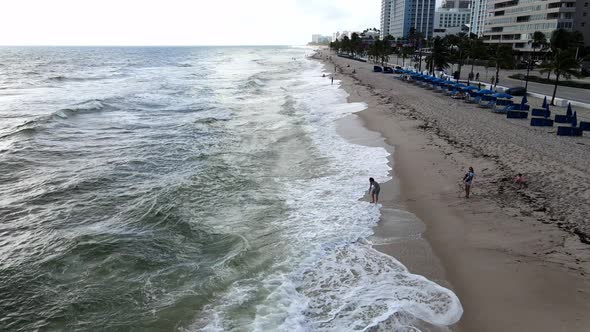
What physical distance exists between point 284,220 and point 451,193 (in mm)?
6307

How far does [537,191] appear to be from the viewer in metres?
15.0

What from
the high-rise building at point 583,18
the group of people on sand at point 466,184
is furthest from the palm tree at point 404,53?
the group of people on sand at point 466,184

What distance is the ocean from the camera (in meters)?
9.34

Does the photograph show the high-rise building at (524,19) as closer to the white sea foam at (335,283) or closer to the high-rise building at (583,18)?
the high-rise building at (583,18)

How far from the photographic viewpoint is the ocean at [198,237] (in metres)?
9.34

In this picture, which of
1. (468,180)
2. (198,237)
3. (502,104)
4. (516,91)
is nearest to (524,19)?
(516,91)

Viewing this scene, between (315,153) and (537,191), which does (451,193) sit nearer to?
(537,191)

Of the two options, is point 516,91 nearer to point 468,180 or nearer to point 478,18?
point 468,180

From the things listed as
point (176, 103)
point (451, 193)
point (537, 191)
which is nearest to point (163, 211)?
point (451, 193)

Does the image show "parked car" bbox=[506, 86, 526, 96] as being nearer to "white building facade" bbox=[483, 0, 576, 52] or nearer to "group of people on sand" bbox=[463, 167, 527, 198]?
"group of people on sand" bbox=[463, 167, 527, 198]

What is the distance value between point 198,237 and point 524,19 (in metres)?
97.9

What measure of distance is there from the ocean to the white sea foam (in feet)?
0.13

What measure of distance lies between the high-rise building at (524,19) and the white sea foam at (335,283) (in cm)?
8266

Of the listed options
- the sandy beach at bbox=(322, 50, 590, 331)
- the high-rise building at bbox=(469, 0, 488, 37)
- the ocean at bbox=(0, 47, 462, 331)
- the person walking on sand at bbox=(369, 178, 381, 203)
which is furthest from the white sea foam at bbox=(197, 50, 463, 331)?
the high-rise building at bbox=(469, 0, 488, 37)
